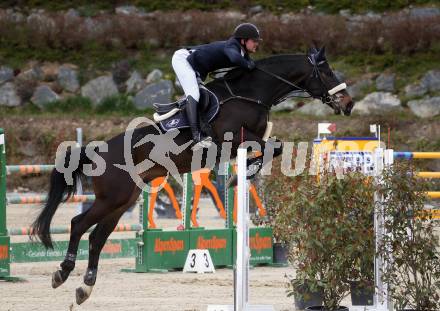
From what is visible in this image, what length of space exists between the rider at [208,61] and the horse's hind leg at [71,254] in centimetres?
120

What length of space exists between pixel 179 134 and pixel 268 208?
327 centimetres

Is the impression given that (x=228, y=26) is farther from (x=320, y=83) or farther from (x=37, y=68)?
(x=320, y=83)

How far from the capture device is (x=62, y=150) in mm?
7996

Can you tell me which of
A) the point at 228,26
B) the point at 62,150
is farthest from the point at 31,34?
the point at 62,150

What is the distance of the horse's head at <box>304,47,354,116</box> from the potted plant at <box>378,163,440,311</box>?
142 centimetres

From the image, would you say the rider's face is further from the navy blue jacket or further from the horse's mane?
the horse's mane

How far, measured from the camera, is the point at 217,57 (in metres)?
7.23

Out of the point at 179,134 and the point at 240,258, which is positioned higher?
the point at 179,134

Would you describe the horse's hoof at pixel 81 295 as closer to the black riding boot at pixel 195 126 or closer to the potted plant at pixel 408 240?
the black riding boot at pixel 195 126

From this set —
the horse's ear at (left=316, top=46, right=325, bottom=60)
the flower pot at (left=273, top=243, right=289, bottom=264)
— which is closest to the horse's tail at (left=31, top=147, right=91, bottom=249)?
the horse's ear at (left=316, top=46, right=325, bottom=60)

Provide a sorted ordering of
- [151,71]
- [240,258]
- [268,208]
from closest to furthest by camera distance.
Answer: [240,258], [268,208], [151,71]

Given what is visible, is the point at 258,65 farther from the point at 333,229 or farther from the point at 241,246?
the point at 241,246

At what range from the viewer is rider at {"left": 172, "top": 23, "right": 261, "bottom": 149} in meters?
7.16

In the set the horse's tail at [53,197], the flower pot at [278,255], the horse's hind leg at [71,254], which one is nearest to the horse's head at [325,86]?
the horse's tail at [53,197]
